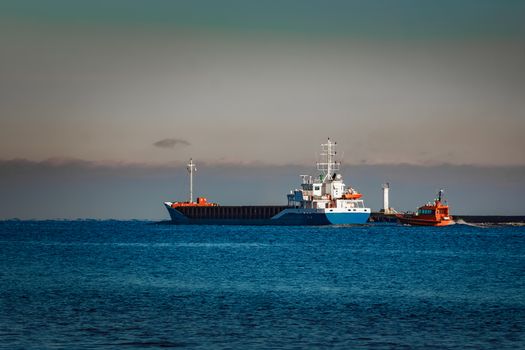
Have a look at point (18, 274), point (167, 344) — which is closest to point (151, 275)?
point (18, 274)

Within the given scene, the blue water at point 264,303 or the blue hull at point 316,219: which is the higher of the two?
the blue hull at point 316,219

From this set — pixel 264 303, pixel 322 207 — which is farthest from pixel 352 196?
pixel 264 303

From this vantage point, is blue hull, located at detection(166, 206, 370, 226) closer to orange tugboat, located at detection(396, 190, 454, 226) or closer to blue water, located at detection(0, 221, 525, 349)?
orange tugboat, located at detection(396, 190, 454, 226)

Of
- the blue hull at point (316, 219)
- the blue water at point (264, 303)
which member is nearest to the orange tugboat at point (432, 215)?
the blue hull at point (316, 219)

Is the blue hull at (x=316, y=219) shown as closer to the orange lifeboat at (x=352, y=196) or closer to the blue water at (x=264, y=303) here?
the orange lifeboat at (x=352, y=196)

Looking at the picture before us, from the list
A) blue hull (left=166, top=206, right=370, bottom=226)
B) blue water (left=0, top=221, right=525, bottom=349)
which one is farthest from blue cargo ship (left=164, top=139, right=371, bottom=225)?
blue water (left=0, top=221, right=525, bottom=349)

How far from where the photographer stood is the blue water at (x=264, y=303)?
31672 mm

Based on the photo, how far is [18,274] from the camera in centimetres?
6122

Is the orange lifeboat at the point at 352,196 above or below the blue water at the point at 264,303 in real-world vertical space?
above

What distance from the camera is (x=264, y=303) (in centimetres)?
4241

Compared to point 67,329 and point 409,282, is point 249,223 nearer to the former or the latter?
point 409,282

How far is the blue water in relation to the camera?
104 feet

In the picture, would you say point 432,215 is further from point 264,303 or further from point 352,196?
point 264,303

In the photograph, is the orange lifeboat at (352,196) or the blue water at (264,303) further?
the orange lifeboat at (352,196)
